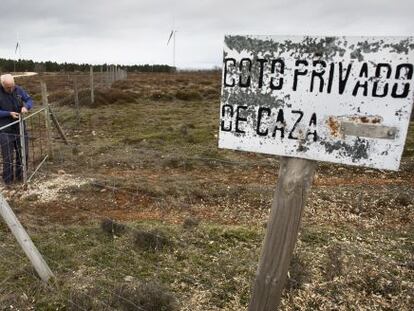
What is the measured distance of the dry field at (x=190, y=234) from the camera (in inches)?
143

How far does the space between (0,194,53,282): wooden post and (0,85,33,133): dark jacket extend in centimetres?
419

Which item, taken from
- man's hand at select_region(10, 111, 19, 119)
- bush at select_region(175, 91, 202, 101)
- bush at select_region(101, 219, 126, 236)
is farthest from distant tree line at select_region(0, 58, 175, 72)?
bush at select_region(101, 219, 126, 236)

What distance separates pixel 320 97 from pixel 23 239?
2.82 m

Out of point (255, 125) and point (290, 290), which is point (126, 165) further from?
point (255, 125)

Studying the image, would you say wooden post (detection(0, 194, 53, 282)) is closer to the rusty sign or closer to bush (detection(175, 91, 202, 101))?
the rusty sign

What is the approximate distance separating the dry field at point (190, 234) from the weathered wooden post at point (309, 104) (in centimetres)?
190

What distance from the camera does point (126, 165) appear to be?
860 cm

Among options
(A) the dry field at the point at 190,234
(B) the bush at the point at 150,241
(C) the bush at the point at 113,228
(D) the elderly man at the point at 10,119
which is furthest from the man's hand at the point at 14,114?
(B) the bush at the point at 150,241

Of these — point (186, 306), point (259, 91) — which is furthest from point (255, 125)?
point (186, 306)

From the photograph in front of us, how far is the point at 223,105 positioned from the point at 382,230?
14.2 ft

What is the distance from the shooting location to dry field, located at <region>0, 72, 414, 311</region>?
11.9 ft

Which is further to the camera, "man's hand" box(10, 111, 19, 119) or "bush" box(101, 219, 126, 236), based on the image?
"man's hand" box(10, 111, 19, 119)

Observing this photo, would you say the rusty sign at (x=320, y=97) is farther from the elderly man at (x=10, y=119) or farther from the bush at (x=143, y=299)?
the elderly man at (x=10, y=119)

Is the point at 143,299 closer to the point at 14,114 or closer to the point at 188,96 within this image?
the point at 14,114
